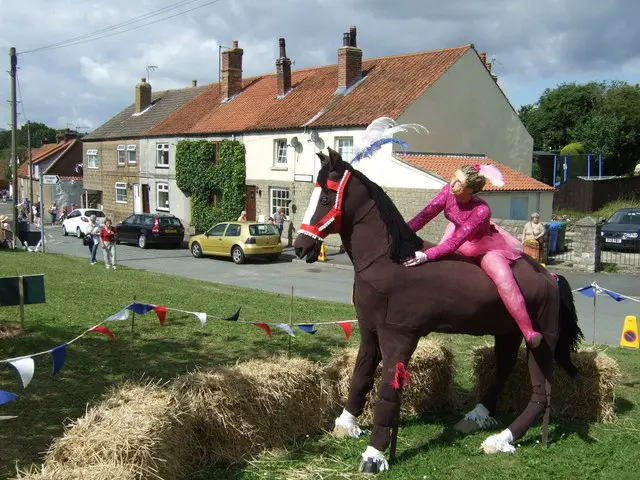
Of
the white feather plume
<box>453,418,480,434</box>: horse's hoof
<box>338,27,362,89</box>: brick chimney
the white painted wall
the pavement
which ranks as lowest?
the pavement

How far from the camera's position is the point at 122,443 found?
4.53 metres

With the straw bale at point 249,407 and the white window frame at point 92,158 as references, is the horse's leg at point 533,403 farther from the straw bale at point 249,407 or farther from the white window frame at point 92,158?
the white window frame at point 92,158

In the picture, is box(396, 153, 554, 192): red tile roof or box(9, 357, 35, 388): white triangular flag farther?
box(396, 153, 554, 192): red tile roof

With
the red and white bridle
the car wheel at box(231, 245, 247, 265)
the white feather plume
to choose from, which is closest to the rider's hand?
the red and white bridle

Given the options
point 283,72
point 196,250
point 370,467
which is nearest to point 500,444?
point 370,467

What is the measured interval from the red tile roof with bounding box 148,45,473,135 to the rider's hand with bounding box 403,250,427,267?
64.1ft

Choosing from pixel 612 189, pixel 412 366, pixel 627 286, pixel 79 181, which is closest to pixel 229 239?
pixel 627 286

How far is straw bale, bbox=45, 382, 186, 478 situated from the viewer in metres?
4.48

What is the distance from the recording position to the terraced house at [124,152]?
39719mm

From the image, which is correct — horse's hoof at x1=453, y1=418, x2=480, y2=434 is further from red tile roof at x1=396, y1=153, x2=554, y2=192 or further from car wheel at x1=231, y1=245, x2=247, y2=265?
car wheel at x1=231, y1=245, x2=247, y2=265

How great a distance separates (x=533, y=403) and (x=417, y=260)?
1890 millimetres

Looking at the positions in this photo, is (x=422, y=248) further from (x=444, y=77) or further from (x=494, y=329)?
(x=444, y=77)

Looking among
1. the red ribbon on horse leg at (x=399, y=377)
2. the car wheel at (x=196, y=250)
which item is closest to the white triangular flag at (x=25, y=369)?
the red ribbon on horse leg at (x=399, y=377)

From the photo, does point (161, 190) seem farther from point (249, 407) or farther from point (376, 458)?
point (376, 458)
